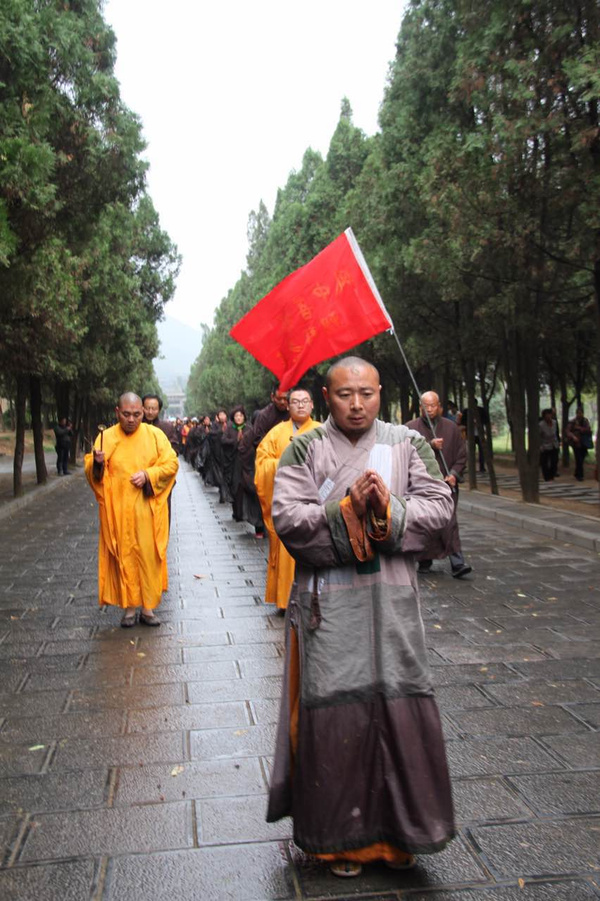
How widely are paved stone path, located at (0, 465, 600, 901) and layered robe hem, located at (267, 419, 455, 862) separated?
218 millimetres

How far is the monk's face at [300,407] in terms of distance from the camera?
731 centimetres

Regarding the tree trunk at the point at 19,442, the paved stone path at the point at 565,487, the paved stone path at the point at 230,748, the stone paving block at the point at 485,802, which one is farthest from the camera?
the tree trunk at the point at 19,442

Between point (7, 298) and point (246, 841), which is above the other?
point (7, 298)

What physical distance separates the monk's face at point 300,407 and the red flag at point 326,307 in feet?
8.82

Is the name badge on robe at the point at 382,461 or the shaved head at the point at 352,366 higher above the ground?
the shaved head at the point at 352,366

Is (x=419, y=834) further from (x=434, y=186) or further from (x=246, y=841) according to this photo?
(x=434, y=186)

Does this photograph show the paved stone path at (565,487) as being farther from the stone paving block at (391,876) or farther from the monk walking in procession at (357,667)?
the monk walking in procession at (357,667)

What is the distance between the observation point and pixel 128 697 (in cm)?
528

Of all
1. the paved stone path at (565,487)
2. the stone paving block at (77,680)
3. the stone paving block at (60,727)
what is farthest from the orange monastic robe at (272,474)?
the paved stone path at (565,487)

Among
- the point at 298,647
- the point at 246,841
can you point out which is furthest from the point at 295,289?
the point at 246,841

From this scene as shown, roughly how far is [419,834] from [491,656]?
3046 mm

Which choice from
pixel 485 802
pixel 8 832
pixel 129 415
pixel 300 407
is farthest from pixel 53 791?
pixel 300 407

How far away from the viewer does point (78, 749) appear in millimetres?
4430

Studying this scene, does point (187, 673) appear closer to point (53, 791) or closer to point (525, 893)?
point (53, 791)
